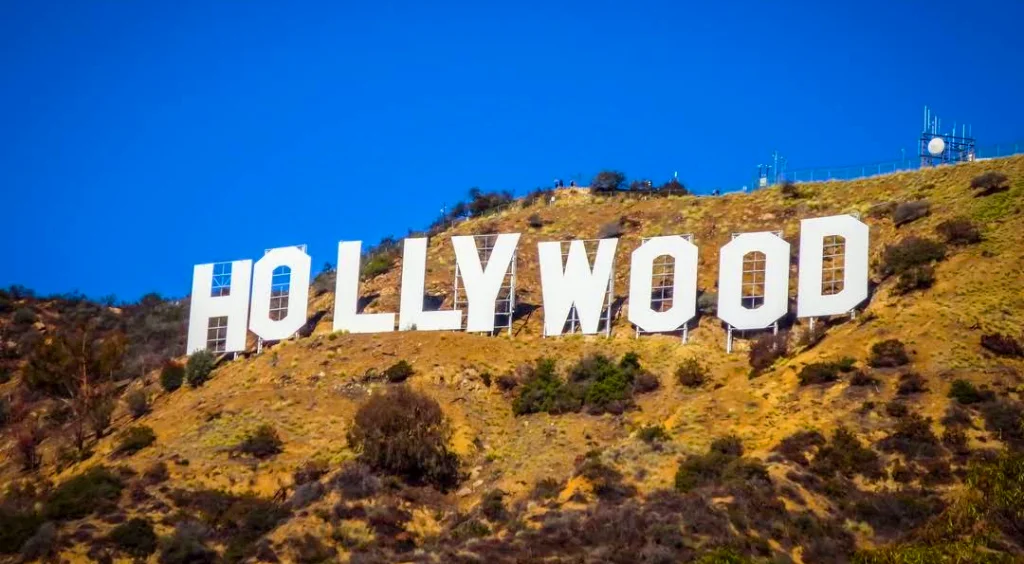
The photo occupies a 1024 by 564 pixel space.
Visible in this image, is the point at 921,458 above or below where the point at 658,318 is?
below

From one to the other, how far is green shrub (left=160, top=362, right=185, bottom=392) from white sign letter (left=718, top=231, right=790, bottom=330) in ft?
75.9

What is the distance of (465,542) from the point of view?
44.2m

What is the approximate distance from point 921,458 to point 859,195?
26023 millimetres

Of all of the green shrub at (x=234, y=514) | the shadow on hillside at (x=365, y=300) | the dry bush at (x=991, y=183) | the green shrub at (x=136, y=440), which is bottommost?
the green shrub at (x=234, y=514)

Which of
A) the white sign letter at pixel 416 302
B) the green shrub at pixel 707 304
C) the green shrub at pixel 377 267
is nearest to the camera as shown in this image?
the green shrub at pixel 707 304

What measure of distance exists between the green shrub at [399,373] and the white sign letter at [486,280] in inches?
160

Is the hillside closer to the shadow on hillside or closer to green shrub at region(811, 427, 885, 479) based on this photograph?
green shrub at region(811, 427, 885, 479)

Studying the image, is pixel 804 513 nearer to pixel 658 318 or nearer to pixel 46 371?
pixel 658 318

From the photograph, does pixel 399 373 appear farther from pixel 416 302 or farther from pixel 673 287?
pixel 673 287

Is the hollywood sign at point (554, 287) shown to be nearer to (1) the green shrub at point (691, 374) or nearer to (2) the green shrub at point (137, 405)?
(1) the green shrub at point (691, 374)

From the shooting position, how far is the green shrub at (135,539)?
4553cm

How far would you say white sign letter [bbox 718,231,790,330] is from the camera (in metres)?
54.7

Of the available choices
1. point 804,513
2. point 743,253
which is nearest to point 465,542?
point 804,513

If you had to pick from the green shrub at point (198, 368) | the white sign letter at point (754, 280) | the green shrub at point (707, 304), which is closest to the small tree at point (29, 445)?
the green shrub at point (198, 368)
